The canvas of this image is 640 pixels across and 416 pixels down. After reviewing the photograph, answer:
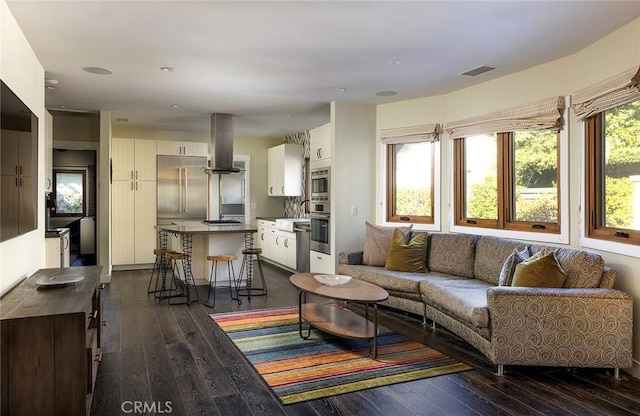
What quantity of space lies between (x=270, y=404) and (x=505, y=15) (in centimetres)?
295

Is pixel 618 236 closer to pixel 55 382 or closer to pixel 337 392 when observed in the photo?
pixel 337 392

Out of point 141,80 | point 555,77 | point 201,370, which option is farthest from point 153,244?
point 555,77

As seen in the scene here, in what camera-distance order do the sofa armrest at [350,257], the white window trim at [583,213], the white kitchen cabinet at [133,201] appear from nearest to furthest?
the white window trim at [583,213], the sofa armrest at [350,257], the white kitchen cabinet at [133,201]

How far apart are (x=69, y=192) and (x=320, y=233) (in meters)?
3.85

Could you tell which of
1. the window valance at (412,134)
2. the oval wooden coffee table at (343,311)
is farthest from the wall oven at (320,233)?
the oval wooden coffee table at (343,311)

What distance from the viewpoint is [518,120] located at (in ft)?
13.7

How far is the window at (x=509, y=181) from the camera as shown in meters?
4.06

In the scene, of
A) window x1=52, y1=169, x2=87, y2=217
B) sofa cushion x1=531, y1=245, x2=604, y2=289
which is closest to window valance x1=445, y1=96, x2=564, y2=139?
sofa cushion x1=531, y1=245, x2=604, y2=289

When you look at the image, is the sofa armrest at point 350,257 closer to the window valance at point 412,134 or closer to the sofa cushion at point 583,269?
the window valance at point 412,134

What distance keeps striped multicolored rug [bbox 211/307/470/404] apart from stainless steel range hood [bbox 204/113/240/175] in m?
2.99

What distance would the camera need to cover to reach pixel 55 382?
2.11 m

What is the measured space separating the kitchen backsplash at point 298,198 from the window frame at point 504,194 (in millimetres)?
3246

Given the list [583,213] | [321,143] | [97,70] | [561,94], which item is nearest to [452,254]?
[583,213]

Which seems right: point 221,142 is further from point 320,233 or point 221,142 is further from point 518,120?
point 518,120
